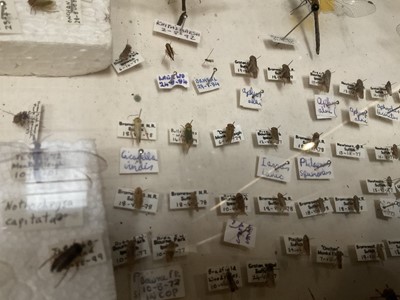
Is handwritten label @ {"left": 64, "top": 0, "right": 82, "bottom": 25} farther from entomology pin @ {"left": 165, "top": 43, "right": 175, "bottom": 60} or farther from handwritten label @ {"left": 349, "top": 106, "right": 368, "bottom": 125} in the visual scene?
handwritten label @ {"left": 349, "top": 106, "right": 368, "bottom": 125}

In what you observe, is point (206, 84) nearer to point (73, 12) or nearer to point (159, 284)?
point (73, 12)

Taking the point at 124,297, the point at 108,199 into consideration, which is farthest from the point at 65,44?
the point at 124,297

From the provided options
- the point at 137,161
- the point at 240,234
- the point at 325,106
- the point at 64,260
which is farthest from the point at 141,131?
the point at 325,106

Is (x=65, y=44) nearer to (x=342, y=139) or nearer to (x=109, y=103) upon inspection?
(x=109, y=103)

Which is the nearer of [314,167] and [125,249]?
[125,249]

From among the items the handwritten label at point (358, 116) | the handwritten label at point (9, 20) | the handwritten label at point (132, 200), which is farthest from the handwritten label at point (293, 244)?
the handwritten label at point (9, 20)

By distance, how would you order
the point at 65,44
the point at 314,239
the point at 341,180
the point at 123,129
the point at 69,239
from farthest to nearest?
the point at 341,180, the point at 314,239, the point at 123,129, the point at 65,44, the point at 69,239
